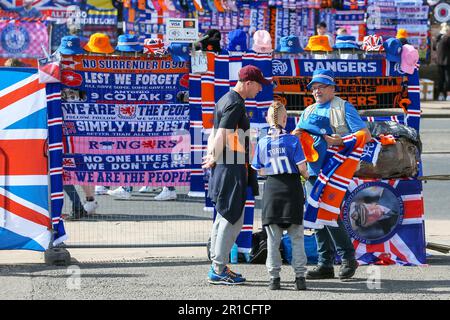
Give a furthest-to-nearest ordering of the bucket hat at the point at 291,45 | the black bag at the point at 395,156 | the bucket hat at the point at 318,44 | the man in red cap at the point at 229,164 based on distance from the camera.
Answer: the bucket hat at the point at 318,44 → the bucket hat at the point at 291,45 → the black bag at the point at 395,156 → the man in red cap at the point at 229,164

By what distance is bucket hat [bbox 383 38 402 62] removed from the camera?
31.9ft

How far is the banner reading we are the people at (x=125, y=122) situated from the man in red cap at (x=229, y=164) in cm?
127

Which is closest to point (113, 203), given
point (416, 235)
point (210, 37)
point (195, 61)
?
point (210, 37)

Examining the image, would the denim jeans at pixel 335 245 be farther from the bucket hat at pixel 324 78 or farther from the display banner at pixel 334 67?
the display banner at pixel 334 67

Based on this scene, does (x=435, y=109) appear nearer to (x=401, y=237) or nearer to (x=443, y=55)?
(x=443, y=55)

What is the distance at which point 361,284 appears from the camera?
8.77 meters

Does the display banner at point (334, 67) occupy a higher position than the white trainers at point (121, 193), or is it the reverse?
the display banner at point (334, 67)

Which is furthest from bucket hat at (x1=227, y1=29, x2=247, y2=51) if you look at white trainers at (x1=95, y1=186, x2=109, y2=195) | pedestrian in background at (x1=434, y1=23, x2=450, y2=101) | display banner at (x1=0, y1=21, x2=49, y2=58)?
pedestrian in background at (x1=434, y1=23, x2=450, y2=101)

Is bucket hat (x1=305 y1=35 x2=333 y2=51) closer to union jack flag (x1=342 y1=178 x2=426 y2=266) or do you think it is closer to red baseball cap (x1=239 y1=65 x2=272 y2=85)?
union jack flag (x1=342 y1=178 x2=426 y2=266)

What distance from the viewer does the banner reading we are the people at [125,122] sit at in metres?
9.64

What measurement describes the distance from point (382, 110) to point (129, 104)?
249 cm

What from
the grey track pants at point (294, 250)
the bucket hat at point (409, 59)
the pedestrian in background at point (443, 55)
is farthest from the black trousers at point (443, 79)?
the grey track pants at point (294, 250)

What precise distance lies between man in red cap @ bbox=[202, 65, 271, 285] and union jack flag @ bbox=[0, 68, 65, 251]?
5.37ft

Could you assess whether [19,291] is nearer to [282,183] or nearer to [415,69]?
[282,183]
